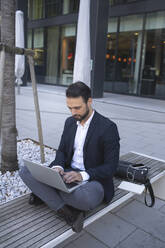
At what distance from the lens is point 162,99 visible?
1173 cm

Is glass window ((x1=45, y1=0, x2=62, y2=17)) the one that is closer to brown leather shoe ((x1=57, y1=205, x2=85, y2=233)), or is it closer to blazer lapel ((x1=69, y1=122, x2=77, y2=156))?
blazer lapel ((x1=69, y1=122, x2=77, y2=156))

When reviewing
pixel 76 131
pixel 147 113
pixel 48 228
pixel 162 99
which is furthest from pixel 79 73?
pixel 162 99

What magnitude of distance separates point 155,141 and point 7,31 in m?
4.06

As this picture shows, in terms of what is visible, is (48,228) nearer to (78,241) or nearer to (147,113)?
(78,241)

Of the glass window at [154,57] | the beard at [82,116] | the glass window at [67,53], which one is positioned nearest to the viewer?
the beard at [82,116]

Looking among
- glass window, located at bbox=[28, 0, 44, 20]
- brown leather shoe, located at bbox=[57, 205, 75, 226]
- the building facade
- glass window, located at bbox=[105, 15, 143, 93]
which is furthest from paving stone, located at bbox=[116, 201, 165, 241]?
glass window, located at bbox=[28, 0, 44, 20]

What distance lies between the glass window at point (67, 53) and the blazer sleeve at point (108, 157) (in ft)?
46.3

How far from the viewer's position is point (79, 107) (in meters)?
2.08

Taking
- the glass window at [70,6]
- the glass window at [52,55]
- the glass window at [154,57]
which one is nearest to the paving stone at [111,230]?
the glass window at [154,57]

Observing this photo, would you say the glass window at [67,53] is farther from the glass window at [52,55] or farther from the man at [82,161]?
the man at [82,161]

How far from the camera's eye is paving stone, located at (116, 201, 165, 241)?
2.58m

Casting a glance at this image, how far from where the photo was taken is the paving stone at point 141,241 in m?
2.32

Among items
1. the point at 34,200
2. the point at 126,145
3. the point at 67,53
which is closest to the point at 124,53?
the point at 67,53

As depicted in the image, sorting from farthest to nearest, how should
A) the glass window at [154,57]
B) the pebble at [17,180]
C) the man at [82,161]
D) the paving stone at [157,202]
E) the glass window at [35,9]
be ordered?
the glass window at [35,9], the glass window at [154,57], the paving stone at [157,202], the pebble at [17,180], the man at [82,161]
